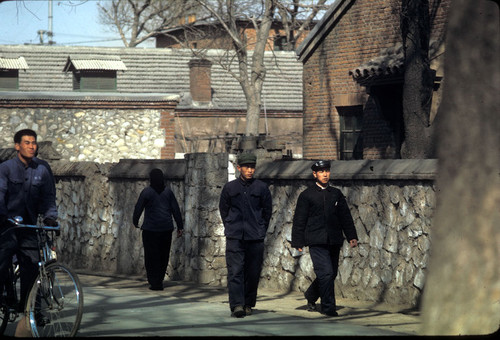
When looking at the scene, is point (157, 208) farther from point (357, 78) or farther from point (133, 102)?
point (133, 102)

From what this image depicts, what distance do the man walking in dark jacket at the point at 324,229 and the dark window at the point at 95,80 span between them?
98.2 ft

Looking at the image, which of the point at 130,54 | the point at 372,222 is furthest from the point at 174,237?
the point at 130,54

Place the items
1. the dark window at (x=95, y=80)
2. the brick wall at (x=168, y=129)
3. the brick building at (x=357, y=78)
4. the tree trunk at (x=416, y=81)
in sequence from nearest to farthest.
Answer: the tree trunk at (x=416, y=81) < the brick building at (x=357, y=78) < the brick wall at (x=168, y=129) < the dark window at (x=95, y=80)

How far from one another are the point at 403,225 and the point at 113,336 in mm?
4668

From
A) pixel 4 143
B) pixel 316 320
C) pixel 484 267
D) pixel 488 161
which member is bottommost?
pixel 316 320

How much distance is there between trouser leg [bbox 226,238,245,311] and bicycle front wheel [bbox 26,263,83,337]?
116 inches

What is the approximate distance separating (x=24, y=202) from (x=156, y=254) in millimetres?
5393

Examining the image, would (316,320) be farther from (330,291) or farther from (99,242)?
(99,242)

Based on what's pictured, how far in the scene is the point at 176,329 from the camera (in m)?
8.92

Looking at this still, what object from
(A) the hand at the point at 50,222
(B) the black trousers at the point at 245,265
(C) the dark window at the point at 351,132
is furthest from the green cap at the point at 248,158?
(C) the dark window at the point at 351,132

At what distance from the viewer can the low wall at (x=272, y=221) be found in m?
11.6

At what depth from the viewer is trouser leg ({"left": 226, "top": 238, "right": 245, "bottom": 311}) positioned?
1047 centimetres

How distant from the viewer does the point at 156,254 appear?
13812 millimetres

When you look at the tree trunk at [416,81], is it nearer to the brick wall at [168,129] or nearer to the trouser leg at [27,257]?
the trouser leg at [27,257]
